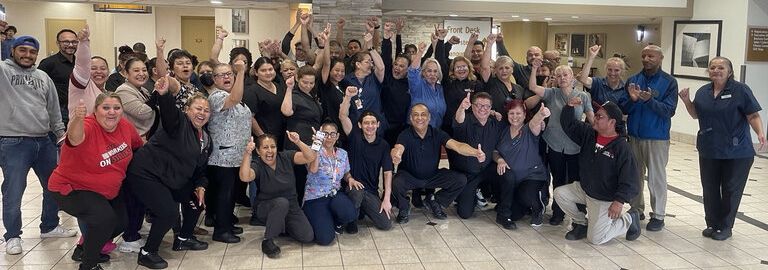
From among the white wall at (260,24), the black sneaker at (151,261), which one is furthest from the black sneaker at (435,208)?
the white wall at (260,24)

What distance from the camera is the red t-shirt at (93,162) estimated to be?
12.1 ft

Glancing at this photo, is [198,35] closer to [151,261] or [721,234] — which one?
[151,261]

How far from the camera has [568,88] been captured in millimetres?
5098

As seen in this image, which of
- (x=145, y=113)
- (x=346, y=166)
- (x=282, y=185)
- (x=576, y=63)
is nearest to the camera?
(x=145, y=113)

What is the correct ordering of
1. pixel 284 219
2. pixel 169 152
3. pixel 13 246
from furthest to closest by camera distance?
1. pixel 284 219
2. pixel 13 246
3. pixel 169 152

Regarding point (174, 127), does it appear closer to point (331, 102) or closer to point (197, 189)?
point (197, 189)

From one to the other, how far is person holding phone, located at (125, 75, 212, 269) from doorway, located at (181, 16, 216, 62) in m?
12.9

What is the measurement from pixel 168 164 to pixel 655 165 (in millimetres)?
3738

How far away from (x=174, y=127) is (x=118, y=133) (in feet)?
1.08

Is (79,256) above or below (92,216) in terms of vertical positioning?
below

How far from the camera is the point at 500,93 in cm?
558

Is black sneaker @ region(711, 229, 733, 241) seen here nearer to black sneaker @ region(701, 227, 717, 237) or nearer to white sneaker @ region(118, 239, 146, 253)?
black sneaker @ region(701, 227, 717, 237)

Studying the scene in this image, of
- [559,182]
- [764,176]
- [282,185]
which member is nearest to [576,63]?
[764,176]

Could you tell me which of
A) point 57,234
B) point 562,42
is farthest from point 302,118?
point 562,42
